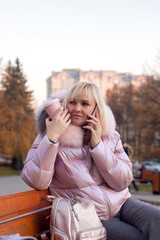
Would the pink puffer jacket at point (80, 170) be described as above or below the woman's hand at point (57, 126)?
below

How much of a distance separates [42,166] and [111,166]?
51cm

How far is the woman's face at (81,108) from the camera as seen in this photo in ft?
8.00

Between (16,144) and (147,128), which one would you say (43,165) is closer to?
(147,128)

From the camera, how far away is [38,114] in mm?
2482

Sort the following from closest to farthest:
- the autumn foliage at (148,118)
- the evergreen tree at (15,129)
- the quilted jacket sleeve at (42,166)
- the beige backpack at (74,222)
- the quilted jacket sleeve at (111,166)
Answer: the beige backpack at (74,222)
the quilted jacket sleeve at (42,166)
the quilted jacket sleeve at (111,166)
the autumn foliage at (148,118)
the evergreen tree at (15,129)

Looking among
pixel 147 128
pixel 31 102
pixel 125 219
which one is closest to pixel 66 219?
pixel 125 219

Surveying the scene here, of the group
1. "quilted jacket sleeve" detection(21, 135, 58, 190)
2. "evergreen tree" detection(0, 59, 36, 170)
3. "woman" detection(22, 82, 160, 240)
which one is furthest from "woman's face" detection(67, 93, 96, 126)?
"evergreen tree" detection(0, 59, 36, 170)

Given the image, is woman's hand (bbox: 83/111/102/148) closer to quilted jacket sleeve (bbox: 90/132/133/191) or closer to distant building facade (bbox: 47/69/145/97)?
quilted jacket sleeve (bbox: 90/132/133/191)

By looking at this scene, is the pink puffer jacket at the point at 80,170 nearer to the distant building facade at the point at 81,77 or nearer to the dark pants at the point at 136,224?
the dark pants at the point at 136,224

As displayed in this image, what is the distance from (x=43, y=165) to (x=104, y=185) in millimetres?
535

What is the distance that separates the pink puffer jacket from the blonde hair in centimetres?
8

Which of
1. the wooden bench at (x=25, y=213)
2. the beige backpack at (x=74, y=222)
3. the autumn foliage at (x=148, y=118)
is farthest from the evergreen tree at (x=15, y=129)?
the beige backpack at (x=74, y=222)

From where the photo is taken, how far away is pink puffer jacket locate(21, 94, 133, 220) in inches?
88.1

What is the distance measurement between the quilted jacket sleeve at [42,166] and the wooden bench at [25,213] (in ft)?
0.46
